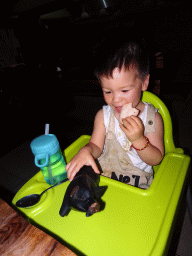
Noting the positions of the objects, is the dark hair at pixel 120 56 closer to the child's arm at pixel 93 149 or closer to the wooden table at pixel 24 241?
the child's arm at pixel 93 149

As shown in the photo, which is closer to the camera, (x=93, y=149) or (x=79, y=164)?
(x=79, y=164)

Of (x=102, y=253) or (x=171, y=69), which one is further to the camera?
(x=171, y=69)

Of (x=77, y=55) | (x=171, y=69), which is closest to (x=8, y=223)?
(x=171, y=69)

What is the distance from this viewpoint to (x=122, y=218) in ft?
1.72

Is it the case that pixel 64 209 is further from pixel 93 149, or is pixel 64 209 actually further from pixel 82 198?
pixel 93 149

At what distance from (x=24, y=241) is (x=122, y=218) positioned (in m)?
0.30

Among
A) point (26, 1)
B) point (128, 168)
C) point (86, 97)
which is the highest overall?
point (26, 1)

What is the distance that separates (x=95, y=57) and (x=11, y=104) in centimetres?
329

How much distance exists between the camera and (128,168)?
82cm

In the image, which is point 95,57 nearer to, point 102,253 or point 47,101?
point 102,253

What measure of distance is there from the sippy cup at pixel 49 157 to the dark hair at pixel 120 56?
36 centimetres

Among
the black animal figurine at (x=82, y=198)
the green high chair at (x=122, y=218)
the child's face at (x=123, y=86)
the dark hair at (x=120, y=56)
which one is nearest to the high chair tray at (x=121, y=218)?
the green high chair at (x=122, y=218)

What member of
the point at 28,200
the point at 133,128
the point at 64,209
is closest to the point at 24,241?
the point at 64,209

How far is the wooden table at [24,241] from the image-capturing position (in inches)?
12.6
